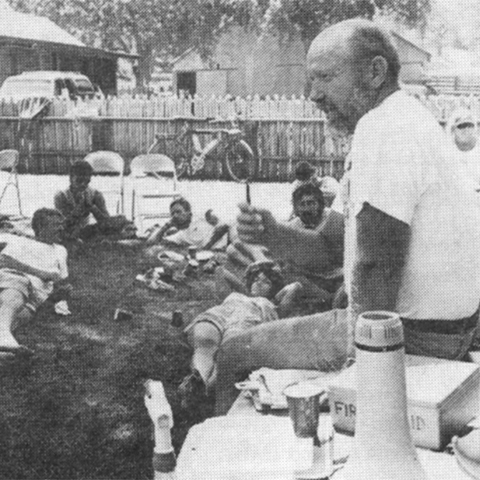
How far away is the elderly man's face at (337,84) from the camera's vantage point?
2258mm

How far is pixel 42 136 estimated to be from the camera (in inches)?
664

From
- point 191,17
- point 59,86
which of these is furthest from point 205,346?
point 191,17

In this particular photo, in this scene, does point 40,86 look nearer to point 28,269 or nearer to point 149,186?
point 149,186

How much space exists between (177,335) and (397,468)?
422 centimetres

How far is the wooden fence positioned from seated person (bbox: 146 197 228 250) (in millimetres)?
6609

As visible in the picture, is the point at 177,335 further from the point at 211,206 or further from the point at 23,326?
the point at 211,206

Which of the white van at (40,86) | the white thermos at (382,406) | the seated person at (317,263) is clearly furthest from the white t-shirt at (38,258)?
the white van at (40,86)

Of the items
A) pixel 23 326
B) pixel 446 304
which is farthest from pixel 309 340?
pixel 23 326

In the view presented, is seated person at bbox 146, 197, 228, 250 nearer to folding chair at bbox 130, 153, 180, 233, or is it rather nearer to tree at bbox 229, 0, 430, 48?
folding chair at bbox 130, 153, 180, 233

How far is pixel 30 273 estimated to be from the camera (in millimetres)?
5992

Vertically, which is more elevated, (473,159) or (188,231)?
(473,159)

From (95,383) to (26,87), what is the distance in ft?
63.7

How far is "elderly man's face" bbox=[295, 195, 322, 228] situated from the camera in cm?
580

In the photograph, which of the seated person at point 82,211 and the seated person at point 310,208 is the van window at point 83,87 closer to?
the seated person at point 82,211
